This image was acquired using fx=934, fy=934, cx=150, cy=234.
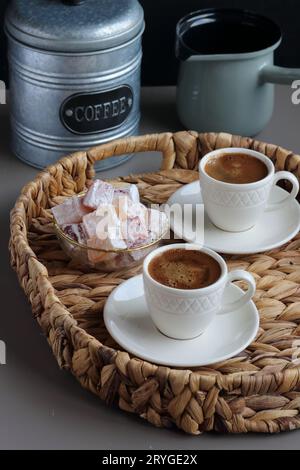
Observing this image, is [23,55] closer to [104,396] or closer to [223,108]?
[223,108]

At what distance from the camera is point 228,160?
1.21 metres

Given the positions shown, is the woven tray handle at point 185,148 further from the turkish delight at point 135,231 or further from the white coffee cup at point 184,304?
the white coffee cup at point 184,304

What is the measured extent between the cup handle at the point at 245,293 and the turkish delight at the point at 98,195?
0.64 feet

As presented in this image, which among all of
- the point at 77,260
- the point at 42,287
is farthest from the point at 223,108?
the point at 42,287

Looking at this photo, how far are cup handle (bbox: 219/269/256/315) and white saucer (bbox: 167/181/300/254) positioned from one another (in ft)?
0.44

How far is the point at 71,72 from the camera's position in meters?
1.30

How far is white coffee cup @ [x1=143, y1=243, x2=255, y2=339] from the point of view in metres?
0.97

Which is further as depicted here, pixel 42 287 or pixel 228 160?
pixel 228 160

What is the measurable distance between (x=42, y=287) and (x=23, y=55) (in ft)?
1.42

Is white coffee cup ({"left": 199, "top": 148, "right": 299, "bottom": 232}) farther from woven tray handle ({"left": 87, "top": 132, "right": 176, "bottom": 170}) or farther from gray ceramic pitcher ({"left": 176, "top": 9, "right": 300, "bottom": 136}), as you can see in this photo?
gray ceramic pitcher ({"left": 176, "top": 9, "right": 300, "bottom": 136})

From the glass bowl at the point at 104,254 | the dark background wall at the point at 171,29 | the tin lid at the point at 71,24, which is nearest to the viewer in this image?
the glass bowl at the point at 104,254

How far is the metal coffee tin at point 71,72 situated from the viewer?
1284 mm

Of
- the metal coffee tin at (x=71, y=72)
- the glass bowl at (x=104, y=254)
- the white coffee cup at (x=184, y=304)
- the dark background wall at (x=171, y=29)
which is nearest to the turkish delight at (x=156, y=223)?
the glass bowl at (x=104, y=254)

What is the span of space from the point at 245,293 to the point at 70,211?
25 centimetres
